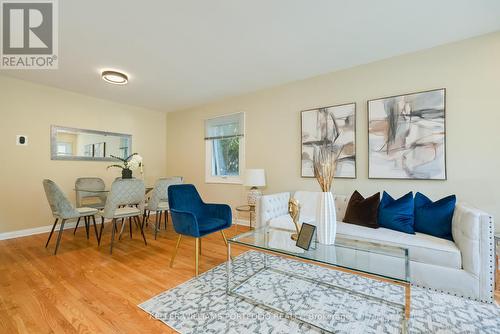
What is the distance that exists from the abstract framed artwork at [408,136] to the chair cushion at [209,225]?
1995 mm

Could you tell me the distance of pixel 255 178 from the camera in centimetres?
361

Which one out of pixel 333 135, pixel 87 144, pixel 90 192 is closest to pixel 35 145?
pixel 87 144

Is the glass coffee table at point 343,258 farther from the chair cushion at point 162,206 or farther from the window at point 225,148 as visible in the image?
the window at point 225,148

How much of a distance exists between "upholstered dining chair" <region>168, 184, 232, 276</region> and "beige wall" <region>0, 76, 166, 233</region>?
2731 mm

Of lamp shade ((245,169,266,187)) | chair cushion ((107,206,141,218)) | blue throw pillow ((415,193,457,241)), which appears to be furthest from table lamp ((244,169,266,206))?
blue throw pillow ((415,193,457,241))

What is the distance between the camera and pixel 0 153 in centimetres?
337

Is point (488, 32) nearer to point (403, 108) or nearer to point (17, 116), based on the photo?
point (403, 108)

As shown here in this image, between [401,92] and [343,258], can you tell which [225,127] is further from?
[343,258]

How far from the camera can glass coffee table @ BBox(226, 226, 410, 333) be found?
1.41 meters

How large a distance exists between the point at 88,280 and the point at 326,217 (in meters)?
2.27

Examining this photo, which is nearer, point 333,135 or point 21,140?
point 333,135

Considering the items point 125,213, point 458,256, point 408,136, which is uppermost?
point 408,136

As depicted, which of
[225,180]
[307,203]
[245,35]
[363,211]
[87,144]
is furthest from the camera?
[225,180]

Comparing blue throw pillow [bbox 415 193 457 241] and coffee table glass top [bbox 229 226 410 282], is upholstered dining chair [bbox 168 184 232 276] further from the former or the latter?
blue throw pillow [bbox 415 193 457 241]
